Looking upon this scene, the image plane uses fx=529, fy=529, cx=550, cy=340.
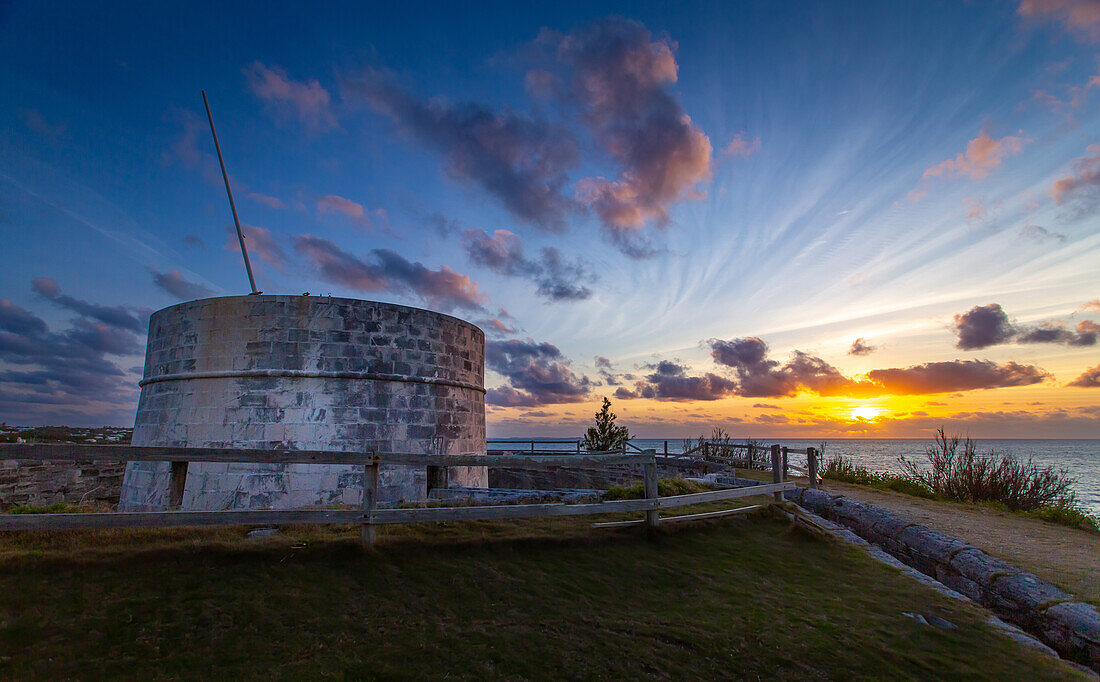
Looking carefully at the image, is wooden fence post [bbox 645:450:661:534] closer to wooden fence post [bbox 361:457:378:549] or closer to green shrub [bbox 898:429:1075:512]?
wooden fence post [bbox 361:457:378:549]

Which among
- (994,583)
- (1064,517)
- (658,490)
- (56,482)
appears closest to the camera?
Answer: (994,583)

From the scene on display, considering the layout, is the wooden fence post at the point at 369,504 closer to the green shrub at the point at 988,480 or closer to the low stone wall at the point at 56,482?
the low stone wall at the point at 56,482

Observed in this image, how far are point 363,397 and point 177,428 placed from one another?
12.4 ft

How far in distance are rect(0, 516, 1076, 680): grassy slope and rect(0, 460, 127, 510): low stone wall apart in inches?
455

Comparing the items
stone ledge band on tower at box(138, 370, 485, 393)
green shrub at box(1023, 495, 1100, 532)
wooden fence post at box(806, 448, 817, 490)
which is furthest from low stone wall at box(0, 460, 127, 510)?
green shrub at box(1023, 495, 1100, 532)

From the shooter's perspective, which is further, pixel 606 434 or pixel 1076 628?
pixel 606 434

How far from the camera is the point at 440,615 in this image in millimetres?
4203

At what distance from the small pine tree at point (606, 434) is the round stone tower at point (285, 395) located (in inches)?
522

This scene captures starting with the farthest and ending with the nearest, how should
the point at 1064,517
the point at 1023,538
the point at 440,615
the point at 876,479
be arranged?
the point at 876,479 → the point at 1064,517 → the point at 1023,538 → the point at 440,615

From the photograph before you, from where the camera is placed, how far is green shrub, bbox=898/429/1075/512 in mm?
12461

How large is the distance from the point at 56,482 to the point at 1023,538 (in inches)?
873

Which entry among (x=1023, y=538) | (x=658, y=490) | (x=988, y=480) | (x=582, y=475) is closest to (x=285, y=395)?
(x=658, y=490)

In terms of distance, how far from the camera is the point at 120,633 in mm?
3539

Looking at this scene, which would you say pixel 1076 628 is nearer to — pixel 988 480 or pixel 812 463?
pixel 812 463
